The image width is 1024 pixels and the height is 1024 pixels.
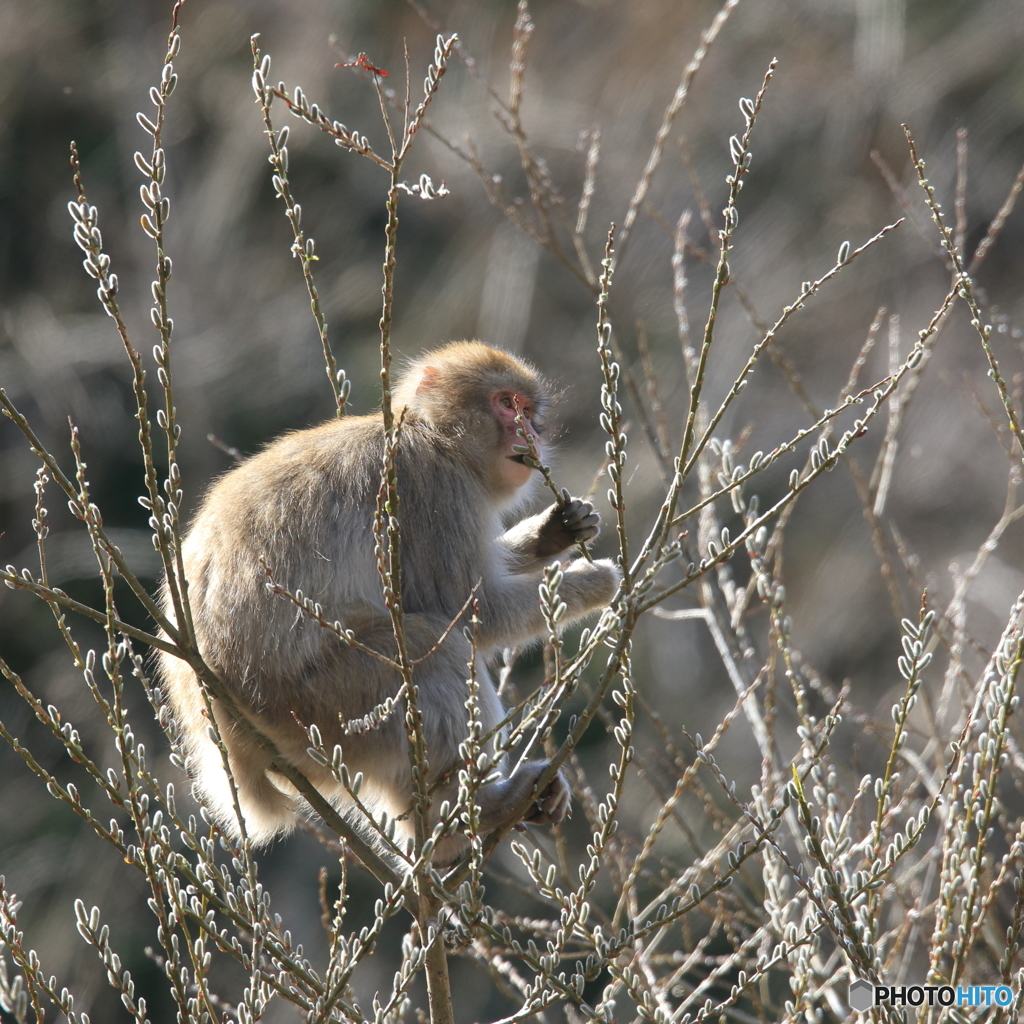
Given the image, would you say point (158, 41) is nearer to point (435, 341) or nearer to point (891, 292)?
point (435, 341)

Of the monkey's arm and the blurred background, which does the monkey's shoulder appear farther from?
the blurred background

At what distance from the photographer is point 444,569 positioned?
12.4 ft

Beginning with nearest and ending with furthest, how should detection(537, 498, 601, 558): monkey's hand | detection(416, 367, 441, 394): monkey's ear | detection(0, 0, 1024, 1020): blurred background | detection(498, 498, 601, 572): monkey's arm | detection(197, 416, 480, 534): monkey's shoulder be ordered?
1. detection(197, 416, 480, 534): monkey's shoulder
2. detection(537, 498, 601, 558): monkey's hand
3. detection(498, 498, 601, 572): monkey's arm
4. detection(416, 367, 441, 394): monkey's ear
5. detection(0, 0, 1024, 1020): blurred background

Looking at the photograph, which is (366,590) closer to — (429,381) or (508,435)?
(508,435)

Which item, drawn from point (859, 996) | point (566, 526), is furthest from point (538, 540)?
point (859, 996)

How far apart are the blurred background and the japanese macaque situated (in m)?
6.46

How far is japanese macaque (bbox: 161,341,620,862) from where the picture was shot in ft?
10.9

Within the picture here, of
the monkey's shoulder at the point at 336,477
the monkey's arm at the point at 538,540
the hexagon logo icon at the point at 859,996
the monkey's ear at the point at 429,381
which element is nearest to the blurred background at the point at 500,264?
the monkey's arm at the point at 538,540

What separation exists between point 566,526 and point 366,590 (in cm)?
66

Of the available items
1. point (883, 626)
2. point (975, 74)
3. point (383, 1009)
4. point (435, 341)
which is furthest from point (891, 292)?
point (383, 1009)

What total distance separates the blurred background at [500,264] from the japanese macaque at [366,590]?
6.46 metres

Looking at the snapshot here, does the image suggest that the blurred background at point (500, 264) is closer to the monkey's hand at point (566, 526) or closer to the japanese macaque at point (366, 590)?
the monkey's hand at point (566, 526)

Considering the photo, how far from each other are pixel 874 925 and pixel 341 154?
13.0m

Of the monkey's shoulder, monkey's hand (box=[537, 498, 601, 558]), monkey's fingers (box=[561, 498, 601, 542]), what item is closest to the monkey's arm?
monkey's hand (box=[537, 498, 601, 558])
